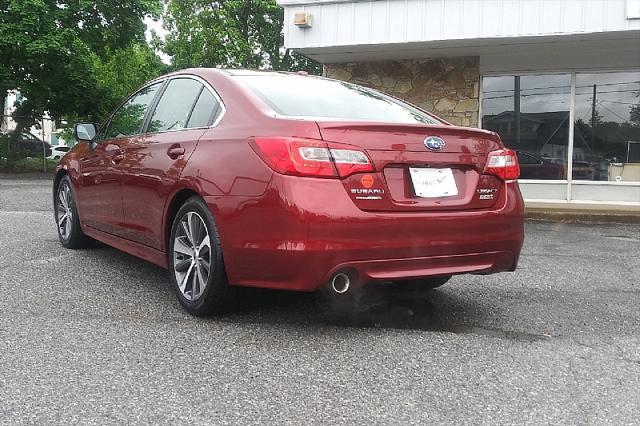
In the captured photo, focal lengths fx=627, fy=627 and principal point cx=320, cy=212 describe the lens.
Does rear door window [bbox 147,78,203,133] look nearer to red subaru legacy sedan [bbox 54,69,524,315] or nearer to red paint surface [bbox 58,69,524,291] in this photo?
red subaru legacy sedan [bbox 54,69,524,315]

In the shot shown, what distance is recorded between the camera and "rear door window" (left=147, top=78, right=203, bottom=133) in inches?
167

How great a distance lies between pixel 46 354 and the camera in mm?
3145

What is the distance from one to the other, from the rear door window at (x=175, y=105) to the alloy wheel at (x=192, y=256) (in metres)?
0.74

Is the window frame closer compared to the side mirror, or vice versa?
the window frame

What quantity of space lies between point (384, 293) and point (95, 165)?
2.62 meters

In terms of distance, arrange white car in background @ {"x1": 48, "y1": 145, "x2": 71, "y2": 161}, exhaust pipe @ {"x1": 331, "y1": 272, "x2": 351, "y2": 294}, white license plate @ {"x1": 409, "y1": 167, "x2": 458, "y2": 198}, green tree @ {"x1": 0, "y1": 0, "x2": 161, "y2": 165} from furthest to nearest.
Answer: white car in background @ {"x1": 48, "y1": 145, "x2": 71, "y2": 161}
green tree @ {"x1": 0, "y1": 0, "x2": 161, "y2": 165}
white license plate @ {"x1": 409, "y1": 167, "x2": 458, "y2": 198}
exhaust pipe @ {"x1": 331, "y1": 272, "x2": 351, "y2": 294}

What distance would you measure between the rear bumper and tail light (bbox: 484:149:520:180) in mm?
287

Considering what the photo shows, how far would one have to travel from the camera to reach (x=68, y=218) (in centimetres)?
594

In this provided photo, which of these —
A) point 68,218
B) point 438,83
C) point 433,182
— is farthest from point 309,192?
point 438,83

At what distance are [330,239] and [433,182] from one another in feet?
2.40

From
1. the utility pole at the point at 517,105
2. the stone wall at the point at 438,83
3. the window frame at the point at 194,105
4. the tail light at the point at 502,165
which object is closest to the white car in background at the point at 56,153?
the stone wall at the point at 438,83

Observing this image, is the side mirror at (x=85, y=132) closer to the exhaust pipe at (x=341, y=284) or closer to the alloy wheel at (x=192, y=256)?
the alloy wheel at (x=192, y=256)

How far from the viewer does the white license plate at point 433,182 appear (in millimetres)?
3457

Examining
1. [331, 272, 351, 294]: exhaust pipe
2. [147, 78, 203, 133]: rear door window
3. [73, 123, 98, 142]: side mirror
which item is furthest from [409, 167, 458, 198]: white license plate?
[73, 123, 98, 142]: side mirror
